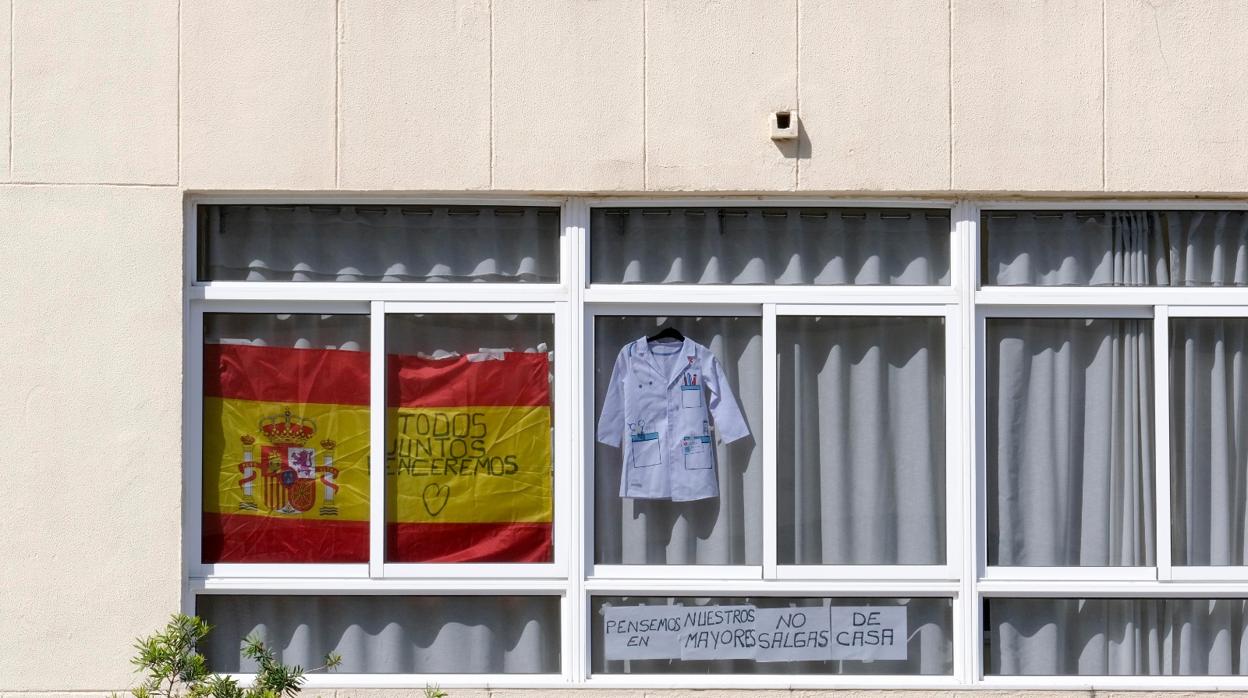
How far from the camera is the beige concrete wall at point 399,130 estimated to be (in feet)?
15.8

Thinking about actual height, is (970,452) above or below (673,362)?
below

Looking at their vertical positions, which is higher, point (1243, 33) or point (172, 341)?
point (1243, 33)

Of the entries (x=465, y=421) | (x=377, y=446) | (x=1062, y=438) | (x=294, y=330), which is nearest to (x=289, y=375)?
(x=294, y=330)

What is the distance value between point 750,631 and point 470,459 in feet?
4.55

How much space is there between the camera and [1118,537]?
5074 mm

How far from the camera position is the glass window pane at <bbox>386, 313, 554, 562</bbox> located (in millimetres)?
5039

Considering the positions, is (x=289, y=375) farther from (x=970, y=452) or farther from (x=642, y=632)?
(x=970, y=452)

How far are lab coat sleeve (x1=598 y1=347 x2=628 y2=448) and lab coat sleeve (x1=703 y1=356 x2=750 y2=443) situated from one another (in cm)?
36

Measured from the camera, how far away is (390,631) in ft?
16.5

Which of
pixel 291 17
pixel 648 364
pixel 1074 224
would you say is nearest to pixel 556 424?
pixel 648 364

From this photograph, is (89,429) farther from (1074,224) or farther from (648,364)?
(1074,224)

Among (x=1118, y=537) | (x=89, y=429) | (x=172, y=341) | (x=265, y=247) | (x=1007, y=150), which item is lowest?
(x=1118, y=537)

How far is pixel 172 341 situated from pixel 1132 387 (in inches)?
158

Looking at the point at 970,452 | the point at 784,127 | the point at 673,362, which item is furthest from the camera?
the point at 673,362
